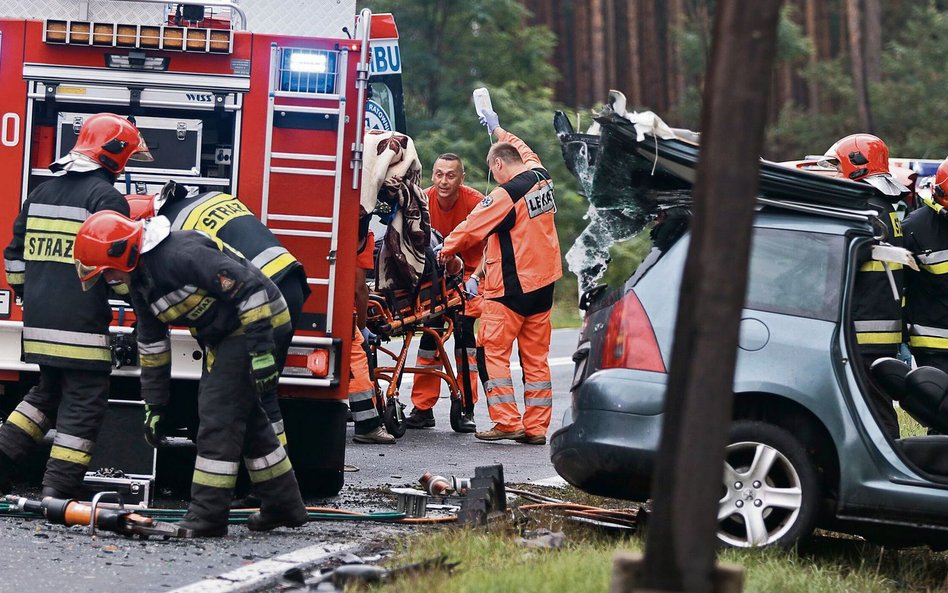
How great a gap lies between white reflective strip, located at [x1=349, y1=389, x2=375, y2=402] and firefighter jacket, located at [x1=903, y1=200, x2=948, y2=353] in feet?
12.2

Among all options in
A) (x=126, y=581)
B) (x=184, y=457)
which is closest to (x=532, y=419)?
(x=184, y=457)

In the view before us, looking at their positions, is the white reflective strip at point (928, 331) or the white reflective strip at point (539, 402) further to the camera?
the white reflective strip at point (539, 402)

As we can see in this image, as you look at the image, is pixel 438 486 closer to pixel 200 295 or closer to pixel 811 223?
pixel 200 295

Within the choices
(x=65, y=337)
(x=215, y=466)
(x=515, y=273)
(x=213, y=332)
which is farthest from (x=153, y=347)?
(x=515, y=273)

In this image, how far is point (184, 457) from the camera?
7711mm

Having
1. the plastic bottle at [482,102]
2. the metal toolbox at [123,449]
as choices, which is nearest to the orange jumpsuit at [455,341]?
the plastic bottle at [482,102]

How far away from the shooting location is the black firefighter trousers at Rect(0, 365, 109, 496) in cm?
683

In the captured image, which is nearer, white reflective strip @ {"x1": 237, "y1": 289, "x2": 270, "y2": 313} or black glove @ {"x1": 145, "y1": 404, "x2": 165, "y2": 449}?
white reflective strip @ {"x1": 237, "y1": 289, "x2": 270, "y2": 313}

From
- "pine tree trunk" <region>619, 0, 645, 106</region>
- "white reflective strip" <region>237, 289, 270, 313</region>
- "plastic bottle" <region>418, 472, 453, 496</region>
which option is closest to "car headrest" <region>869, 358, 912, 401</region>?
"plastic bottle" <region>418, 472, 453, 496</region>

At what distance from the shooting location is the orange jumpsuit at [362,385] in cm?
949

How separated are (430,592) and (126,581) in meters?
1.30

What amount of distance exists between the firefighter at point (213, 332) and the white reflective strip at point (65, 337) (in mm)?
387

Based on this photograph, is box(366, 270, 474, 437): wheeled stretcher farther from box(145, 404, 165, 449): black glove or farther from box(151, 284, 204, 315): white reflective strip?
box(151, 284, 204, 315): white reflective strip

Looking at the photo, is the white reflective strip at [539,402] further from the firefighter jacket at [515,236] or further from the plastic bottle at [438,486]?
the plastic bottle at [438,486]
